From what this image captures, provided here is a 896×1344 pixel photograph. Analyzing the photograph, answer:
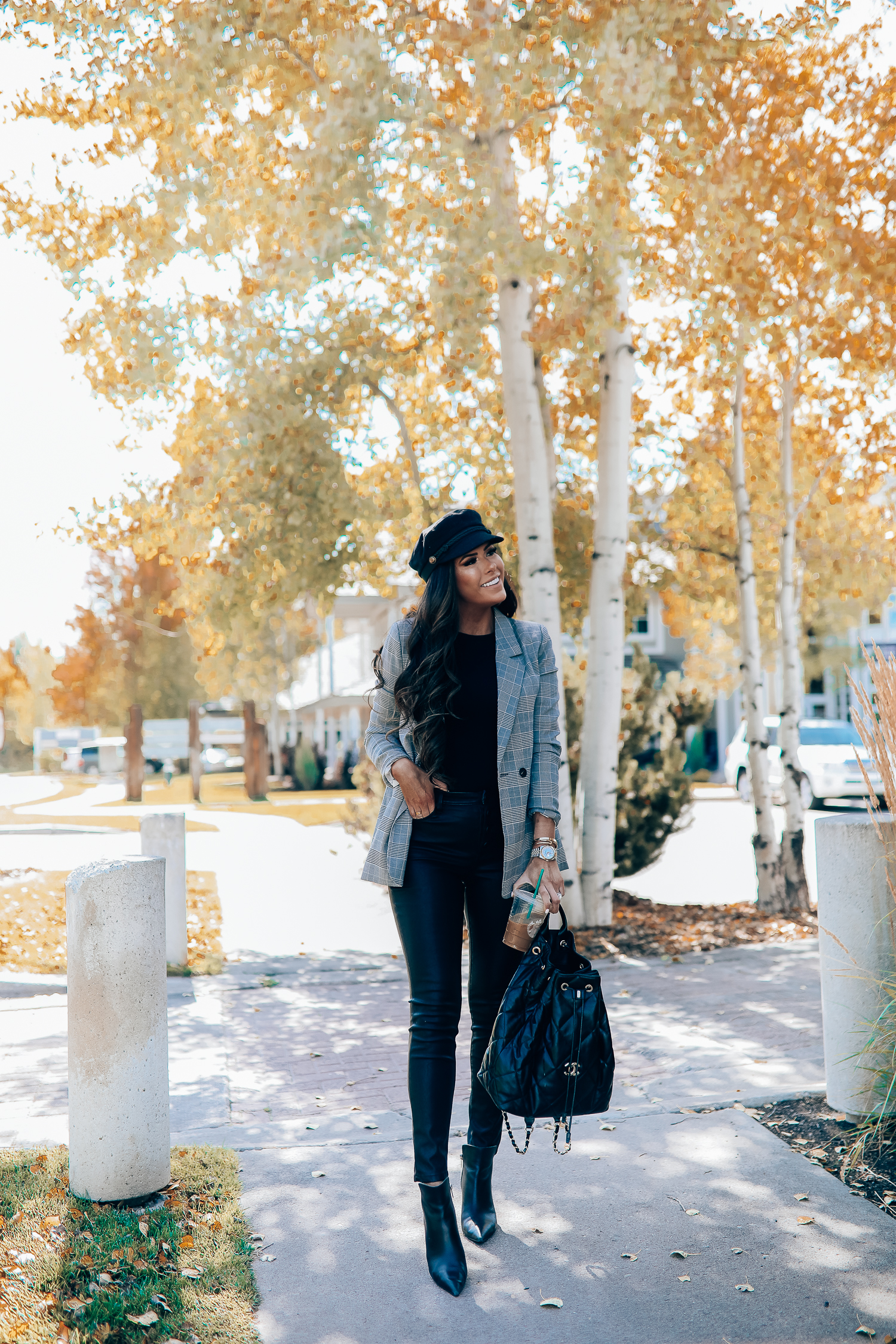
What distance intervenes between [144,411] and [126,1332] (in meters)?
8.17

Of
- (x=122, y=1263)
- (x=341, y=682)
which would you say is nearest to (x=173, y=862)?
(x=122, y=1263)

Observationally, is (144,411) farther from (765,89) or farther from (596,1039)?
(596,1039)

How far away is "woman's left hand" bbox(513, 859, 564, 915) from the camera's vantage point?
3.07m

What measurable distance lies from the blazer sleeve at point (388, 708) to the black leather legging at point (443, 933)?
0.23 metres

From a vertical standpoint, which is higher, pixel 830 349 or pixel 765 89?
pixel 765 89

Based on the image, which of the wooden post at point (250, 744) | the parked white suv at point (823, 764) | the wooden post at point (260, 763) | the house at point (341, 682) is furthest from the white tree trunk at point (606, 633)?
the wooden post at point (260, 763)

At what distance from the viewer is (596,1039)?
2963 mm

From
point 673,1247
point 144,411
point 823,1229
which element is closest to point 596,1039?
point 673,1247

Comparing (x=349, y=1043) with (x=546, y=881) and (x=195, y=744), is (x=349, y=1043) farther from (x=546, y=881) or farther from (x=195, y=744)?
(x=195, y=744)

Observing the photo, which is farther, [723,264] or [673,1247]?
[723,264]

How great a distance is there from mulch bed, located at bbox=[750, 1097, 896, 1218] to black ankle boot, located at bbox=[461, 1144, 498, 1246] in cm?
114

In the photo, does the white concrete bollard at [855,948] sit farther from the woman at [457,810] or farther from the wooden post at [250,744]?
the wooden post at [250,744]

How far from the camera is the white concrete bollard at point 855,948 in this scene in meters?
3.88

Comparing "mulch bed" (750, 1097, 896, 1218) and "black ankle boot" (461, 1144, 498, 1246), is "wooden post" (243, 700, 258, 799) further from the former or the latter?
"black ankle boot" (461, 1144, 498, 1246)
